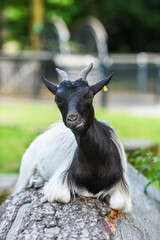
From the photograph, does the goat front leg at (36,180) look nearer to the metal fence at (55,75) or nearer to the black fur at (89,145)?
the black fur at (89,145)

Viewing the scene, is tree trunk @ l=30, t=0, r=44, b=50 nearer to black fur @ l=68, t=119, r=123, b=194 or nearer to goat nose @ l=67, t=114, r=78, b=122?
black fur @ l=68, t=119, r=123, b=194

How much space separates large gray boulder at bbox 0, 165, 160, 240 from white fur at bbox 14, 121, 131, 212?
8 centimetres

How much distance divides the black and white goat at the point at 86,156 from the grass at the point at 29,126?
13.7 feet

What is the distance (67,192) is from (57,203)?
152 mm

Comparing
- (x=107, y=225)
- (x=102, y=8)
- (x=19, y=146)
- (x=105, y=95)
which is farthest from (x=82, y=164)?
(x=102, y=8)

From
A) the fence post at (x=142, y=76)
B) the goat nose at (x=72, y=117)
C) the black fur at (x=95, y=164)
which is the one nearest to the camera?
the goat nose at (x=72, y=117)

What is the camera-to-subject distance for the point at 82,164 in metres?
3.46

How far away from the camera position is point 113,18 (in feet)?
104

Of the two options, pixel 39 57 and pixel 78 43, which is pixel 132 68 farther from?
pixel 78 43

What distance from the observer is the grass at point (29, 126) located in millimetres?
8952

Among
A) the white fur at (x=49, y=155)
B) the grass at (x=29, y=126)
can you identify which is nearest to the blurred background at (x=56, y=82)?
the grass at (x=29, y=126)

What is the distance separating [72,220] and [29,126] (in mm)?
8528

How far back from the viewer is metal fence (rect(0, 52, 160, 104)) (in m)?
15.5

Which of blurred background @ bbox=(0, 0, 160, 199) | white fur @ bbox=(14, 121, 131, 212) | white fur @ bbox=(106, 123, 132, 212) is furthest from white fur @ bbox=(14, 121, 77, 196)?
blurred background @ bbox=(0, 0, 160, 199)
